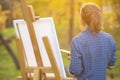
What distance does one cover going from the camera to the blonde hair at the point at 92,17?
161 inches

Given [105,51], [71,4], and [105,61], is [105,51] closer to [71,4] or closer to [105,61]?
[105,61]

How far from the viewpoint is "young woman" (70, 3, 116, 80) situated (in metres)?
4.09

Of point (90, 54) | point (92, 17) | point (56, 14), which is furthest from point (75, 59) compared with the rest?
point (56, 14)

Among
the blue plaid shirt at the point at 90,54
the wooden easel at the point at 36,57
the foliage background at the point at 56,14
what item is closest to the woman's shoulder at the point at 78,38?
the blue plaid shirt at the point at 90,54

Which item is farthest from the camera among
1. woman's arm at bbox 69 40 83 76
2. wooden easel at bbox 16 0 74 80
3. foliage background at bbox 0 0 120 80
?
foliage background at bbox 0 0 120 80

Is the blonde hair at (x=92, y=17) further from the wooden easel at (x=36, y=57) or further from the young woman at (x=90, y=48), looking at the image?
the wooden easel at (x=36, y=57)

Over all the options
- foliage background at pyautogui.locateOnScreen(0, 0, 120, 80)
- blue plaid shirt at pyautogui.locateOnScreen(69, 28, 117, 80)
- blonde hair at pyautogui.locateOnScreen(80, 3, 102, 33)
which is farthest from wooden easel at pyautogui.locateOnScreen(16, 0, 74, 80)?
foliage background at pyautogui.locateOnScreen(0, 0, 120, 80)

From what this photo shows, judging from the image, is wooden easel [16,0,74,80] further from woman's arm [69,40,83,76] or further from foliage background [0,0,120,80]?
foliage background [0,0,120,80]

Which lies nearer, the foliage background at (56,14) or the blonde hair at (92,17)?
the blonde hair at (92,17)

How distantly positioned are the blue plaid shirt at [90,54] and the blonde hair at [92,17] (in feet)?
0.18

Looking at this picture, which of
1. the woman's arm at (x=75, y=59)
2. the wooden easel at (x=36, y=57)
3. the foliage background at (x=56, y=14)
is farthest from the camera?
the foliage background at (x=56, y=14)

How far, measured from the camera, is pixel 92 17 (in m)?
4.10

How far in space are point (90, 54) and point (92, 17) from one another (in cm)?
29

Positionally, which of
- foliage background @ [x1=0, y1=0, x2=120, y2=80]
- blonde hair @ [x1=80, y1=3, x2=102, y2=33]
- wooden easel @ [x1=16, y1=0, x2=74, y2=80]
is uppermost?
blonde hair @ [x1=80, y1=3, x2=102, y2=33]
